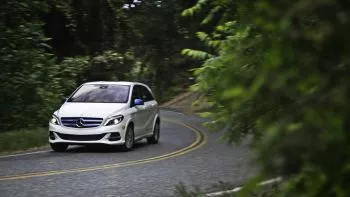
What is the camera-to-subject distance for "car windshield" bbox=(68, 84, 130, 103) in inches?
637

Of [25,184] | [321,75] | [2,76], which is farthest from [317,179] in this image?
[2,76]

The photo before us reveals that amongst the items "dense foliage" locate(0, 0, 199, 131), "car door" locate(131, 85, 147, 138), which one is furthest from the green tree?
"car door" locate(131, 85, 147, 138)

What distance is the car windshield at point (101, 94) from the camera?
16172 millimetres

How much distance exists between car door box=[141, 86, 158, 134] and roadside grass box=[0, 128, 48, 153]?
2.78 m

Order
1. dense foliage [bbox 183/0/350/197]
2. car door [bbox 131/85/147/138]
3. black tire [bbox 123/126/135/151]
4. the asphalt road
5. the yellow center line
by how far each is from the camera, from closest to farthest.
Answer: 1. dense foliage [bbox 183/0/350/197]
2. the asphalt road
3. the yellow center line
4. black tire [bbox 123/126/135/151]
5. car door [bbox 131/85/147/138]

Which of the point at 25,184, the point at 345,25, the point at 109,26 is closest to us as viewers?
the point at 345,25

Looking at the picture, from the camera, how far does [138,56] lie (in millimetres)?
35625

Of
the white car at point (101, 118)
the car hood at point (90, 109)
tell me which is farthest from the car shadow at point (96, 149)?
the car hood at point (90, 109)

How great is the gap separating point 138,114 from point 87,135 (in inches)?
76.9

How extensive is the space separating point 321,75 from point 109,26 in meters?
24.0

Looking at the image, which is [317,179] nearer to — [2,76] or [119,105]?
[119,105]

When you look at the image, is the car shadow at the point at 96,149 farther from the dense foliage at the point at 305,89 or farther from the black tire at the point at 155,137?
the dense foliage at the point at 305,89

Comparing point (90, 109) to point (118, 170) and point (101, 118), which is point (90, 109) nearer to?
point (101, 118)

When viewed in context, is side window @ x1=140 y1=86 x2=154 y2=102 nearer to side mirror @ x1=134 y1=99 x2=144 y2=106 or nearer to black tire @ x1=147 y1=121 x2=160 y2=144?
black tire @ x1=147 y1=121 x2=160 y2=144
